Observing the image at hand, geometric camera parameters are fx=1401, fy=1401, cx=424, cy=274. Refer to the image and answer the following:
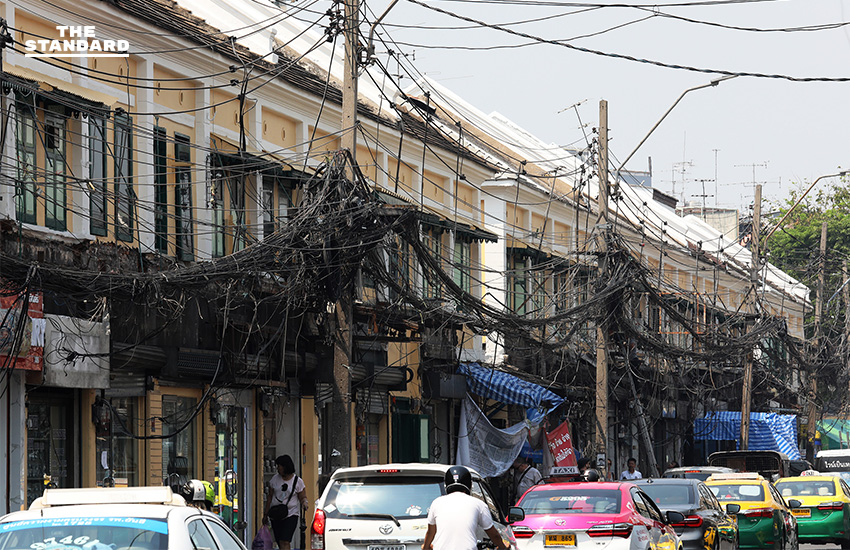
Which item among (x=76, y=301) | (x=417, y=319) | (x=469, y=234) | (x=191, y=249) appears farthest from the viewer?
(x=469, y=234)

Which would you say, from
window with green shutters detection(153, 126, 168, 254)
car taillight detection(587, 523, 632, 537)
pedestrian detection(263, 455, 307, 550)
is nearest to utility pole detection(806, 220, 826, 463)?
window with green shutters detection(153, 126, 168, 254)

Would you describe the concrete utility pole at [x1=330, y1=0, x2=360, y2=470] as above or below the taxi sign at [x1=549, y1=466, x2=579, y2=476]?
above

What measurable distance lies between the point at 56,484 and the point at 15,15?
5936mm

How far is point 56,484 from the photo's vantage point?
17734 mm

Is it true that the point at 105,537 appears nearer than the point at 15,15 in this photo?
Yes

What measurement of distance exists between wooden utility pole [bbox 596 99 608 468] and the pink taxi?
11978 millimetres

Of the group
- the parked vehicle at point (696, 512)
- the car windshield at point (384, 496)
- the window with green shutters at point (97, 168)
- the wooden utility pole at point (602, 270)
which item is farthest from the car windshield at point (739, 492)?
the window with green shutters at point (97, 168)

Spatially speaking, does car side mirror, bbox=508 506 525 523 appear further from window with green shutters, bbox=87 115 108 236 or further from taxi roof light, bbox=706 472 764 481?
taxi roof light, bbox=706 472 764 481

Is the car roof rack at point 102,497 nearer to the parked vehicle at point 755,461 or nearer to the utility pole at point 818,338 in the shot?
the parked vehicle at point 755,461

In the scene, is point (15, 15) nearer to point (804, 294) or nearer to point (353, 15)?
point (353, 15)

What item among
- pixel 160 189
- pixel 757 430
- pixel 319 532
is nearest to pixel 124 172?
pixel 160 189

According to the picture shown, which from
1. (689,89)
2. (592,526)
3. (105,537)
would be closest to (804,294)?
(689,89)

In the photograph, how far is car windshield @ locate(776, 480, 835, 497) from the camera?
25781mm

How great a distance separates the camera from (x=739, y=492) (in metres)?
21.5
